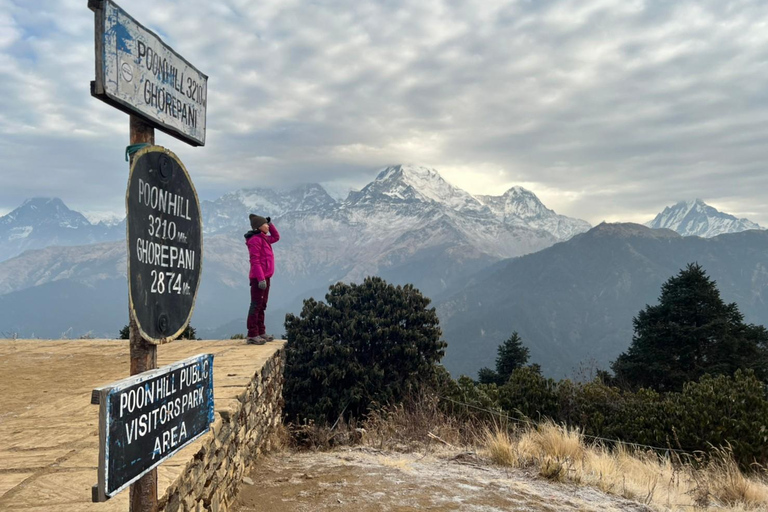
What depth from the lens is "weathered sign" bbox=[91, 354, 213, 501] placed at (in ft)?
5.47

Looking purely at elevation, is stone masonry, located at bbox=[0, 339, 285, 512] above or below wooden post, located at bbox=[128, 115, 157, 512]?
below

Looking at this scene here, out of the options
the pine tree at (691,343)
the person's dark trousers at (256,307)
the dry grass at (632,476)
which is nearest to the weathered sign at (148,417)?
the dry grass at (632,476)

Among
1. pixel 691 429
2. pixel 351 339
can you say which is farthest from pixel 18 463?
pixel 691 429

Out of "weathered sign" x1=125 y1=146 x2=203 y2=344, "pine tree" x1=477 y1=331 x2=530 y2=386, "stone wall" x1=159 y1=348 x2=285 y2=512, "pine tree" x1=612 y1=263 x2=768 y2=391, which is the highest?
"weathered sign" x1=125 y1=146 x2=203 y2=344

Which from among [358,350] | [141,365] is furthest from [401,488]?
[358,350]

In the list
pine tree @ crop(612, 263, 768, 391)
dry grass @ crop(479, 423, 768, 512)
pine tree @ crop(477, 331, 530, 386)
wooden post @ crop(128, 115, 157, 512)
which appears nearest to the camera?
wooden post @ crop(128, 115, 157, 512)

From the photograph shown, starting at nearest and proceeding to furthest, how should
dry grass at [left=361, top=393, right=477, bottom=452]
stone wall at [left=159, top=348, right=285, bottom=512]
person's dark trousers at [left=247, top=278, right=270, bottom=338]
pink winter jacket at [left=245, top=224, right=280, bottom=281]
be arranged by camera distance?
Answer: 1. stone wall at [left=159, top=348, right=285, bottom=512]
2. dry grass at [left=361, top=393, right=477, bottom=452]
3. pink winter jacket at [left=245, top=224, right=280, bottom=281]
4. person's dark trousers at [left=247, top=278, right=270, bottom=338]

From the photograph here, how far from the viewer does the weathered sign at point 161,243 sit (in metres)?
1.95

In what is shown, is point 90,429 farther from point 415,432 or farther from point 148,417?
point 415,432

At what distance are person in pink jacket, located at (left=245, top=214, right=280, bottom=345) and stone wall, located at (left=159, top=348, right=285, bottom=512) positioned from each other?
127 cm

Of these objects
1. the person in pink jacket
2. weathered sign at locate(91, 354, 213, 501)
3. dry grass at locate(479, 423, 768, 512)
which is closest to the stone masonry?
the person in pink jacket

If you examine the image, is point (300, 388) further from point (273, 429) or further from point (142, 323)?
point (142, 323)

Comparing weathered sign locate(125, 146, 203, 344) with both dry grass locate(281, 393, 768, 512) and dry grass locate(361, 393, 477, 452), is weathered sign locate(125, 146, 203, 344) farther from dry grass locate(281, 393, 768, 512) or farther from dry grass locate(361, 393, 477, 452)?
dry grass locate(361, 393, 477, 452)

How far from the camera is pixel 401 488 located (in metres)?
4.71
